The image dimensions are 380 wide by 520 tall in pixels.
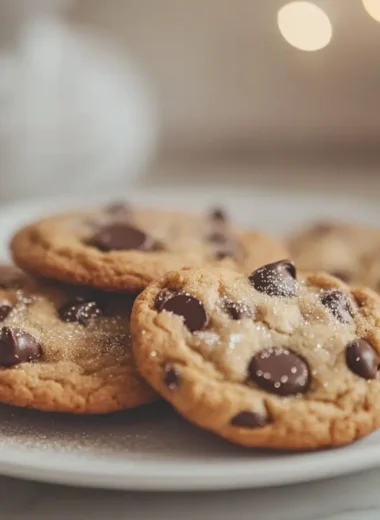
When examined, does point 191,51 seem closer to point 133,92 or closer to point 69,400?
point 133,92

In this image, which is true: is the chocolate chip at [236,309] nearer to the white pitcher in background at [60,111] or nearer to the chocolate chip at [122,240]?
the chocolate chip at [122,240]

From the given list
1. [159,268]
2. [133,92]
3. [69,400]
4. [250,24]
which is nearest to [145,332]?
[69,400]

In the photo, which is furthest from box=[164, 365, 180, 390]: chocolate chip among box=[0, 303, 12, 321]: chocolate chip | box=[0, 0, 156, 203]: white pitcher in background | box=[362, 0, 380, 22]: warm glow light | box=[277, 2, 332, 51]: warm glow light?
box=[277, 2, 332, 51]: warm glow light

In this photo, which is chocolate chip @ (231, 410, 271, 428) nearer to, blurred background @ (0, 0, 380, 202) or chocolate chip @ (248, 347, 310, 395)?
chocolate chip @ (248, 347, 310, 395)

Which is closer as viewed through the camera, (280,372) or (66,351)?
(280,372)

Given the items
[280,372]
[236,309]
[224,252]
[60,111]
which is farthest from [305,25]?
[280,372]

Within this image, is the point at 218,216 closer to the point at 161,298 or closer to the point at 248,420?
the point at 161,298

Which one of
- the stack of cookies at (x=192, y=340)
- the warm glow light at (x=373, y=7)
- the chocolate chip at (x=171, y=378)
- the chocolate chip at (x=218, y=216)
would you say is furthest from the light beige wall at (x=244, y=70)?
the chocolate chip at (x=171, y=378)
